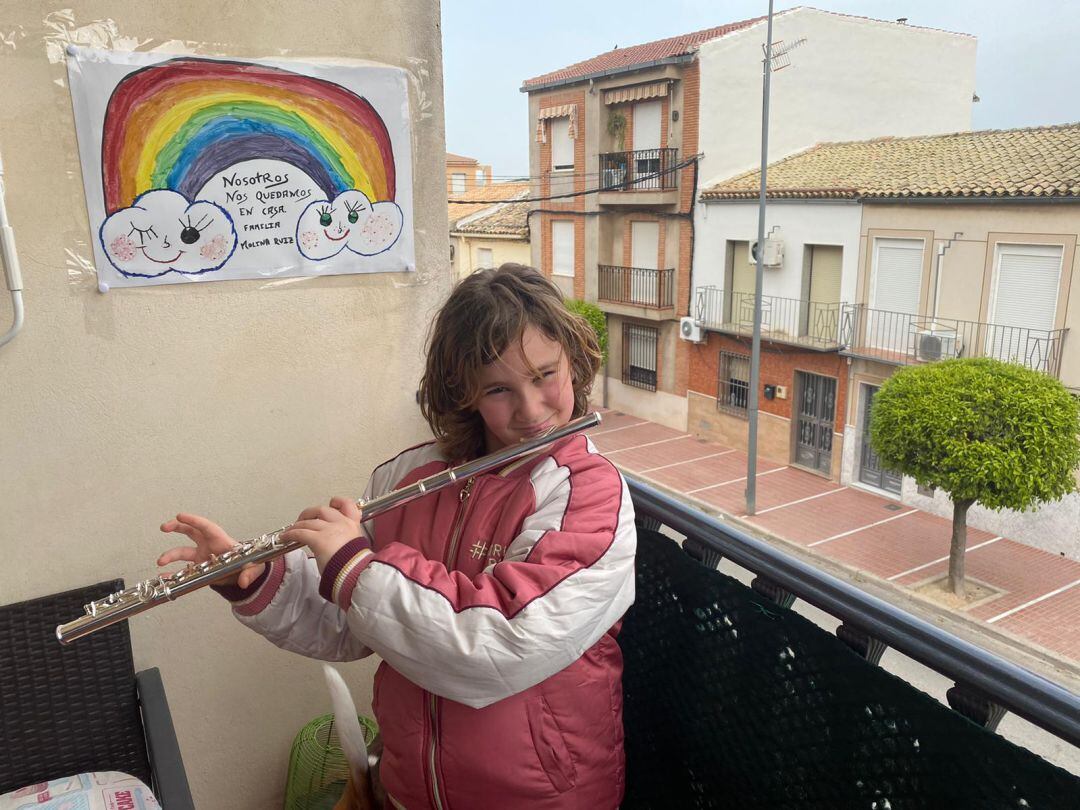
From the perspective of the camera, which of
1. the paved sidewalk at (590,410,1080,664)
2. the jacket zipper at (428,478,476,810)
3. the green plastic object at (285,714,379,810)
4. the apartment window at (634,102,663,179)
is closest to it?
the jacket zipper at (428,478,476,810)

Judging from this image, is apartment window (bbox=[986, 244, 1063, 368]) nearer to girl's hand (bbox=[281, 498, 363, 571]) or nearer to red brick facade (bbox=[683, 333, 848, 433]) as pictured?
red brick facade (bbox=[683, 333, 848, 433])

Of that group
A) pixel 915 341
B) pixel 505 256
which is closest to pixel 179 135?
pixel 915 341

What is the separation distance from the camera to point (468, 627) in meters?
0.66

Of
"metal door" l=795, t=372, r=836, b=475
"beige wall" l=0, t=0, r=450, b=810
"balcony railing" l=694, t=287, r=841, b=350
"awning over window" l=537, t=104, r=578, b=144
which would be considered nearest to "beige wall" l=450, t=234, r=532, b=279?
"awning over window" l=537, t=104, r=578, b=144

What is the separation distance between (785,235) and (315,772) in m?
8.52

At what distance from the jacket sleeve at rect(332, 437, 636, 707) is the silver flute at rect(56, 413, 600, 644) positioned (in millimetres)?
120

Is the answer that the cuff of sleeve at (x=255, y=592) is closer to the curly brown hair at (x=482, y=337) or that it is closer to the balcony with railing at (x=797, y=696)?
the curly brown hair at (x=482, y=337)

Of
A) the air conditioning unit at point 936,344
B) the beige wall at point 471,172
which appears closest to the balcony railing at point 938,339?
the air conditioning unit at point 936,344

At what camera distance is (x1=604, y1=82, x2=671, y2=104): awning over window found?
34.3 ft

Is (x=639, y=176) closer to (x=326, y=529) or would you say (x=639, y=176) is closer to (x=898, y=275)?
(x=898, y=275)

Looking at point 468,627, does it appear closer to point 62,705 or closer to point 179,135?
point 62,705

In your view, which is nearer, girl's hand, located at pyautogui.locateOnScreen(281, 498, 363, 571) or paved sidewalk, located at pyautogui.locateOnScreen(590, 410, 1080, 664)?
girl's hand, located at pyautogui.locateOnScreen(281, 498, 363, 571)

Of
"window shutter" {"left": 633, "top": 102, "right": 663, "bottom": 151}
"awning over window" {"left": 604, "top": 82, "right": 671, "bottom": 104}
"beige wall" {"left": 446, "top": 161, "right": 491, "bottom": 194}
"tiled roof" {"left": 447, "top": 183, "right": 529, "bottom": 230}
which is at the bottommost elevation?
"tiled roof" {"left": 447, "top": 183, "right": 529, "bottom": 230}

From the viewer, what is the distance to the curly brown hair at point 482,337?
799 millimetres
